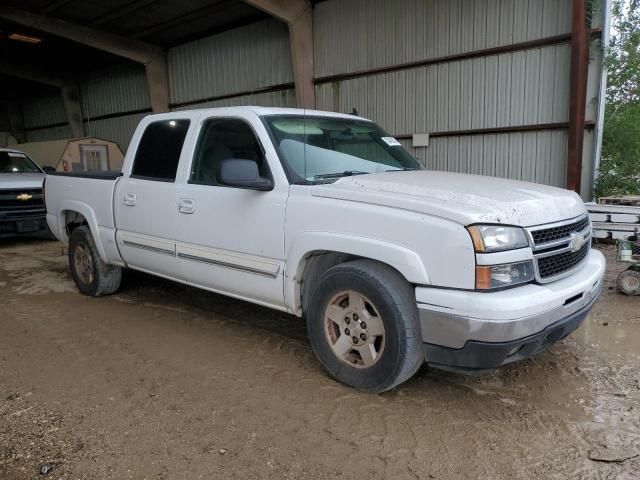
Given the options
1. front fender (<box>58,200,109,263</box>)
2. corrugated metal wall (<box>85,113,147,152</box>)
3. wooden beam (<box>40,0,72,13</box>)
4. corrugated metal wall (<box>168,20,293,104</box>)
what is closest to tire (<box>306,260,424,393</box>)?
front fender (<box>58,200,109,263</box>)

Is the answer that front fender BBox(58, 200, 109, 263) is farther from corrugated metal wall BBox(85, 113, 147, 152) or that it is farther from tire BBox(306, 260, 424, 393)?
corrugated metal wall BBox(85, 113, 147, 152)

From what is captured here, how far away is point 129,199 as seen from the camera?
4.71 meters

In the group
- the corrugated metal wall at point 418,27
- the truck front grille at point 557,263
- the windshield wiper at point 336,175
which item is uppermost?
the corrugated metal wall at point 418,27

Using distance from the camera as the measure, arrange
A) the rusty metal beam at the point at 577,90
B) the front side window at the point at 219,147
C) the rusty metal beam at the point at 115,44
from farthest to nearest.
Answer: the rusty metal beam at the point at 115,44, the rusty metal beam at the point at 577,90, the front side window at the point at 219,147

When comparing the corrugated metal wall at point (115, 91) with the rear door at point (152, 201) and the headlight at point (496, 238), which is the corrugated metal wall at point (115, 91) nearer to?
the rear door at point (152, 201)

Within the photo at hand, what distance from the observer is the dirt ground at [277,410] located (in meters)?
2.50

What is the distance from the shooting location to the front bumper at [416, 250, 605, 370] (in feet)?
8.49

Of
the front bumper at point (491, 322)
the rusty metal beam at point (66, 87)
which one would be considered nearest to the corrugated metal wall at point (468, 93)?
the front bumper at point (491, 322)

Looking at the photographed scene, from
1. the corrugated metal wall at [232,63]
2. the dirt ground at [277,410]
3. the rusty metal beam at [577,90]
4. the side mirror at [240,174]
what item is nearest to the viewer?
the dirt ground at [277,410]

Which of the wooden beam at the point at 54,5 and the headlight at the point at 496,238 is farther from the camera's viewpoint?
the wooden beam at the point at 54,5

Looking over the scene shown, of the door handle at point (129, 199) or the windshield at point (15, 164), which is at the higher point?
the windshield at point (15, 164)

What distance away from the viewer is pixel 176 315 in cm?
491

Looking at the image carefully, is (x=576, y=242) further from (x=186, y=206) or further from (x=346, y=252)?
(x=186, y=206)

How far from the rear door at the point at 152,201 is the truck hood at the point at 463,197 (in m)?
1.66
